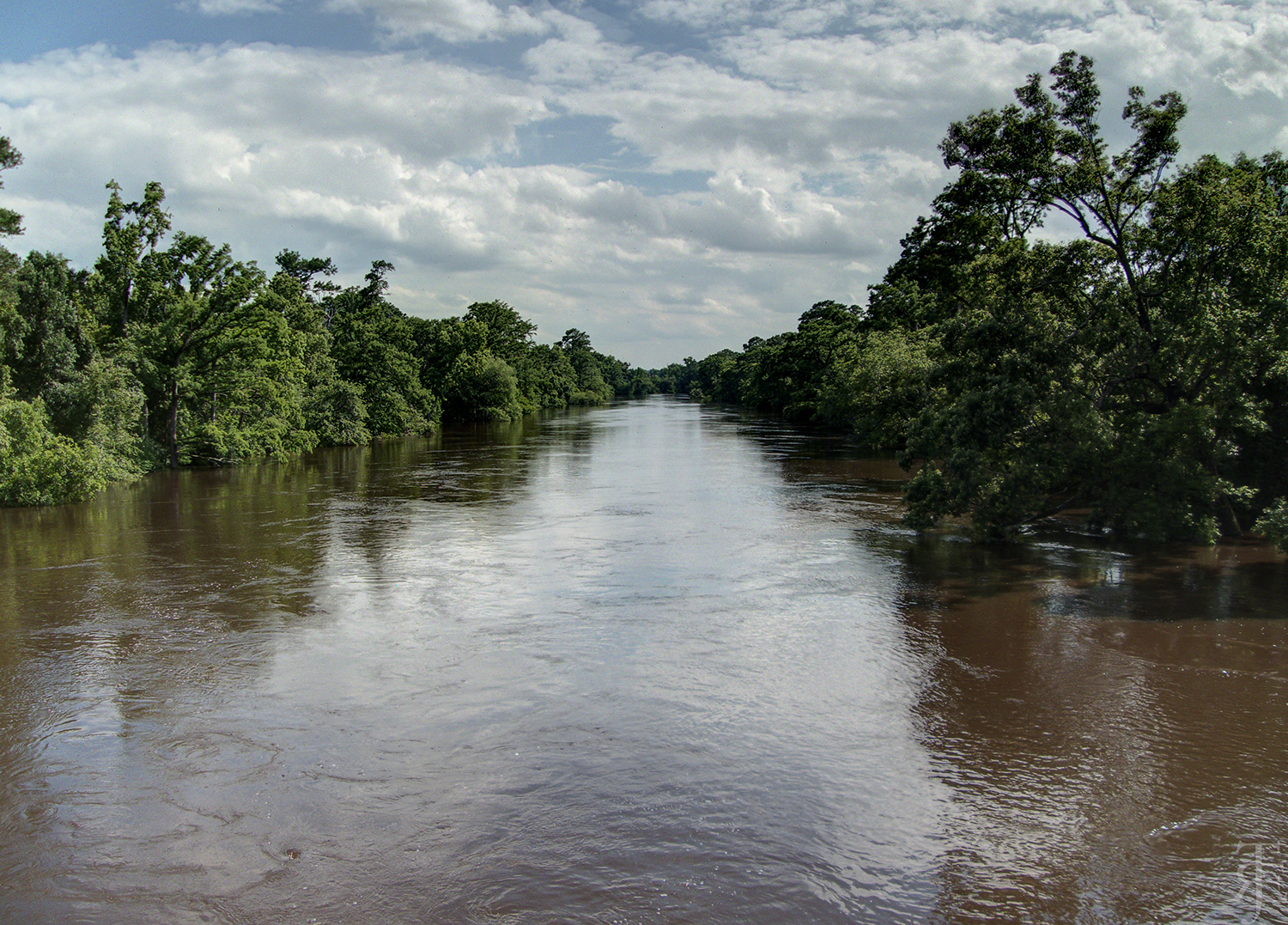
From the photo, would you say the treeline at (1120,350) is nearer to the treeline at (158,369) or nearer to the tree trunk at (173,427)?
the treeline at (158,369)

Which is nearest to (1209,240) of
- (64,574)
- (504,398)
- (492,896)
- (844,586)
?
(844,586)

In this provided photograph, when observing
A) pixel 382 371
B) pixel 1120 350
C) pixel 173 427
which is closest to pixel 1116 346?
pixel 1120 350

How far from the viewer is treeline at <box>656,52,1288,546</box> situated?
17.7m

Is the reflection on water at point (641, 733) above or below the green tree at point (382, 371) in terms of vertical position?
below

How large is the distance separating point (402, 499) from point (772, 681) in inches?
741

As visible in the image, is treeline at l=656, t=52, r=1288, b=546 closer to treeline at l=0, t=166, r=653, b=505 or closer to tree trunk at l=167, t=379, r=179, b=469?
treeline at l=0, t=166, r=653, b=505

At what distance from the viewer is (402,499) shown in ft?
89.6

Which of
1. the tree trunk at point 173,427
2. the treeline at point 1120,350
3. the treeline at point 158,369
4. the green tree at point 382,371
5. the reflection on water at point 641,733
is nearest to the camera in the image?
the reflection on water at point 641,733

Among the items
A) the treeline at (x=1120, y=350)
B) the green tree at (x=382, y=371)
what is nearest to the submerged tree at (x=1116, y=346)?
the treeline at (x=1120, y=350)

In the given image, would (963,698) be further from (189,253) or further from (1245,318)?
(189,253)

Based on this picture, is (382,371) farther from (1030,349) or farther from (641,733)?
(641,733)

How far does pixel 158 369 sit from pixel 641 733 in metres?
32.9

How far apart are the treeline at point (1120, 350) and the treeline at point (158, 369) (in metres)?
25.0

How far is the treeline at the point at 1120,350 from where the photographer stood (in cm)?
1775
